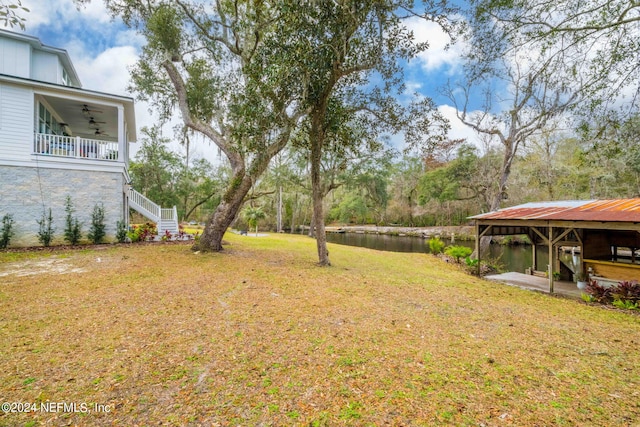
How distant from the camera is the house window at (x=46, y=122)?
10773mm

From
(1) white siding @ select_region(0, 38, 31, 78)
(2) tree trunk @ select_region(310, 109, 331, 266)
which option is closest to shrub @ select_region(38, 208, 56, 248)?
(1) white siding @ select_region(0, 38, 31, 78)

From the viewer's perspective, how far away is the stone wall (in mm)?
9453

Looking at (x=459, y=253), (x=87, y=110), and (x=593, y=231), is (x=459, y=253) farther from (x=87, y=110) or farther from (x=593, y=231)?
(x=87, y=110)

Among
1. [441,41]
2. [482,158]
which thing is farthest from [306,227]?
[441,41]

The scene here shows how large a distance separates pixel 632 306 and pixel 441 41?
24.7 ft

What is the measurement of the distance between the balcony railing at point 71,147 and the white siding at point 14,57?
3.60m

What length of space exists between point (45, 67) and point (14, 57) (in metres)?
0.94

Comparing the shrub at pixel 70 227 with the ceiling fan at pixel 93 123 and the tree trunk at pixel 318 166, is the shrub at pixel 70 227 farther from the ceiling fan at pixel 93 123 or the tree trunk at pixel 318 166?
the tree trunk at pixel 318 166

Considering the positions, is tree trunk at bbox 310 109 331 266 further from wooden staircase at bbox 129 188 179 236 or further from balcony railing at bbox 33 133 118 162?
wooden staircase at bbox 129 188 179 236

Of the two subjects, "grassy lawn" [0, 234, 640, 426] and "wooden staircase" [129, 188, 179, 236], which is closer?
"grassy lawn" [0, 234, 640, 426]

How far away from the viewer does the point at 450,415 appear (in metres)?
2.30

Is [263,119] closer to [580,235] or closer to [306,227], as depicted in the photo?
[580,235]

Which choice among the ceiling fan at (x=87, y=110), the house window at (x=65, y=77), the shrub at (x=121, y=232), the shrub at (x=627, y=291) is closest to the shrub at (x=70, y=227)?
the shrub at (x=121, y=232)

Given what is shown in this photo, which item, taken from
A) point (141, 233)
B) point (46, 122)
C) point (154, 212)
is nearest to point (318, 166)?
point (141, 233)
